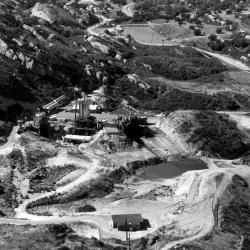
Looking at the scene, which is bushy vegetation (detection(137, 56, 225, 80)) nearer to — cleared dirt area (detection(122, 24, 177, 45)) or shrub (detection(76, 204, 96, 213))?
cleared dirt area (detection(122, 24, 177, 45))

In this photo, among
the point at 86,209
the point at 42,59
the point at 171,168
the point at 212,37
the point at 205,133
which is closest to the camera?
the point at 86,209

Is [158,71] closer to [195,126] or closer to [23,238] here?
[195,126]

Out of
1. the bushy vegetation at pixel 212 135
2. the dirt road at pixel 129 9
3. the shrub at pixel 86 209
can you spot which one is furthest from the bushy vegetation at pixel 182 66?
the shrub at pixel 86 209

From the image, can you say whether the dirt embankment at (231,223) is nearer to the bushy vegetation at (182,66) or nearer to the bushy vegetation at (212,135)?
the bushy vegetation at (212,135)

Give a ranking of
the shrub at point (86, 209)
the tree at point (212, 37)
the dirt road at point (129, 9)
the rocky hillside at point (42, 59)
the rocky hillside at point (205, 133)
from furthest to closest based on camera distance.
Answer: the dirt road at point (129, 9) → the tree at point (212, 37) → the rocky hillside at point (42, 59) → the rocky hillside at point (205, 133) → the shrub at point (86, 209)

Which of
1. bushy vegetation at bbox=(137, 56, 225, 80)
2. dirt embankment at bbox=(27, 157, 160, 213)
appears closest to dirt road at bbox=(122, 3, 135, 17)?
bushy vegetation at bbox=(137, 56, 225, 80)

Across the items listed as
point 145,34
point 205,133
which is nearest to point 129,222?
point 205,133

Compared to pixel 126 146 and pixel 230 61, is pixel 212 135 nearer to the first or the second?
pixel 126 146
